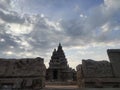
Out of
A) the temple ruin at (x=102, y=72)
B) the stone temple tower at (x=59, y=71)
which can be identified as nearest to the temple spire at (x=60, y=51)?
the stone temple tower at (x=59, y=71)

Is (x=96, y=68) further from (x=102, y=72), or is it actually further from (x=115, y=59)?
(x=115, y=59)

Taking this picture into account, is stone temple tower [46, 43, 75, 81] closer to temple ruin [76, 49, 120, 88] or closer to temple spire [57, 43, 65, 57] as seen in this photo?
temple spire [57, 43, 65, 57]

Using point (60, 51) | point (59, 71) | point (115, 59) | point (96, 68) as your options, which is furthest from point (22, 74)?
point (60, 51)

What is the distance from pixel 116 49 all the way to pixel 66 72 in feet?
103


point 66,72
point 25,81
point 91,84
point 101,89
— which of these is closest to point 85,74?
point 91,84

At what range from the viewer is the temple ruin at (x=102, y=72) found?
31.4 feet

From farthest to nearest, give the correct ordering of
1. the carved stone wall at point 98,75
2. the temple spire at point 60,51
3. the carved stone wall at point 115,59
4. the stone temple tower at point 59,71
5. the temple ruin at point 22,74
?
the temple spire at point 60,51 < the stone temple tower at point 59,71 < the carved stone wall at point 115,59 < the carved stone wall at point 98,75 < the temple ruin at point 22,74

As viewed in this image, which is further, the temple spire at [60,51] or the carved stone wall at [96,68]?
the temple spire at [60,51]

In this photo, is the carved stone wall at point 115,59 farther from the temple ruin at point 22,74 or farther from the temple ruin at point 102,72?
the temple ruin at point 22,74

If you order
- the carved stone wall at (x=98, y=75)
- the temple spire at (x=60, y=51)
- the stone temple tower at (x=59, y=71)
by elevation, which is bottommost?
the carved stone wall at (x=98, y=75)

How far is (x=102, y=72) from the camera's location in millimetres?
10078

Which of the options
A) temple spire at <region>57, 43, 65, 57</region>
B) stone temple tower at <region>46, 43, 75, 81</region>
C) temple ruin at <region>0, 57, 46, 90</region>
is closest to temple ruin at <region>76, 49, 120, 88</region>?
temple ruin at <region>0, 57, 46, 90</region>

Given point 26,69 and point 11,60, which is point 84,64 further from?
point 11,60

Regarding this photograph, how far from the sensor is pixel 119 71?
1012 cm
